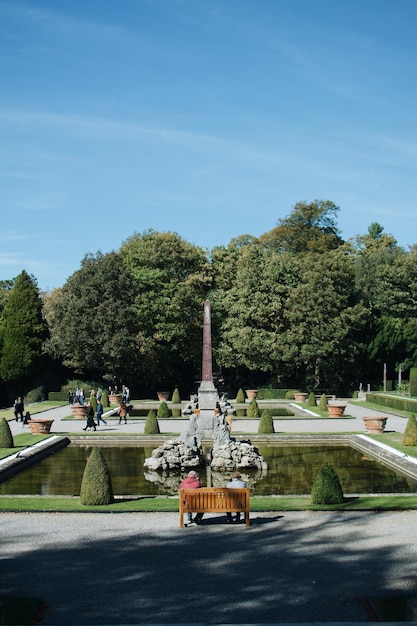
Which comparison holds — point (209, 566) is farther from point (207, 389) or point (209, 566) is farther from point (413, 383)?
point (413, 383)

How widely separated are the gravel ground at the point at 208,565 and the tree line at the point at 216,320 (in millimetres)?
38657

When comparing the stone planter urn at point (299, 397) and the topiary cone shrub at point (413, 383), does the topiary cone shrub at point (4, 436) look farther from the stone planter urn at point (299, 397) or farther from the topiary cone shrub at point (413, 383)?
the topiary cone shrub at point (413, 383)

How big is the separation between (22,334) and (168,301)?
11.1m

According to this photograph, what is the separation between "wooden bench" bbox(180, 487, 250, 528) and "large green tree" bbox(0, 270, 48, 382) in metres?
42.2

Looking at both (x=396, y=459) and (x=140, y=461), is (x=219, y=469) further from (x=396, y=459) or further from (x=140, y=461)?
(x=396, y=459)

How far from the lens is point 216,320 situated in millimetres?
57969

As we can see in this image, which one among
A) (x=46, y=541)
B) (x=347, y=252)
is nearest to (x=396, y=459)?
(x=46, y=541)

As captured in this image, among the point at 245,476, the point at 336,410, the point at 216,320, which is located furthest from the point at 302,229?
the point at 245,476

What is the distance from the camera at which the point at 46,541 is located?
1245cm

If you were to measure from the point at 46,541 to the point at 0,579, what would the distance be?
90.9 inches

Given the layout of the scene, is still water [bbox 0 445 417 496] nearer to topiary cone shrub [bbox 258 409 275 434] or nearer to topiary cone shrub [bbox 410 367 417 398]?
topiary cone shrub [bbox 258 409 275 434]

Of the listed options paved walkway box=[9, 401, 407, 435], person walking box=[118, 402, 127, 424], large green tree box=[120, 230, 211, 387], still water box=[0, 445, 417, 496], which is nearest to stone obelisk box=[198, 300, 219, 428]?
paved walkway box=[9, 401, 407, 435]

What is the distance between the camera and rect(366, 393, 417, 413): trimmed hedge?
3991cm

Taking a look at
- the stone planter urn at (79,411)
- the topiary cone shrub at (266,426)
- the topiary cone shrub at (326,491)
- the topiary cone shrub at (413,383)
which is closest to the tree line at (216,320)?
the topiary cone shrub at (413,383)
